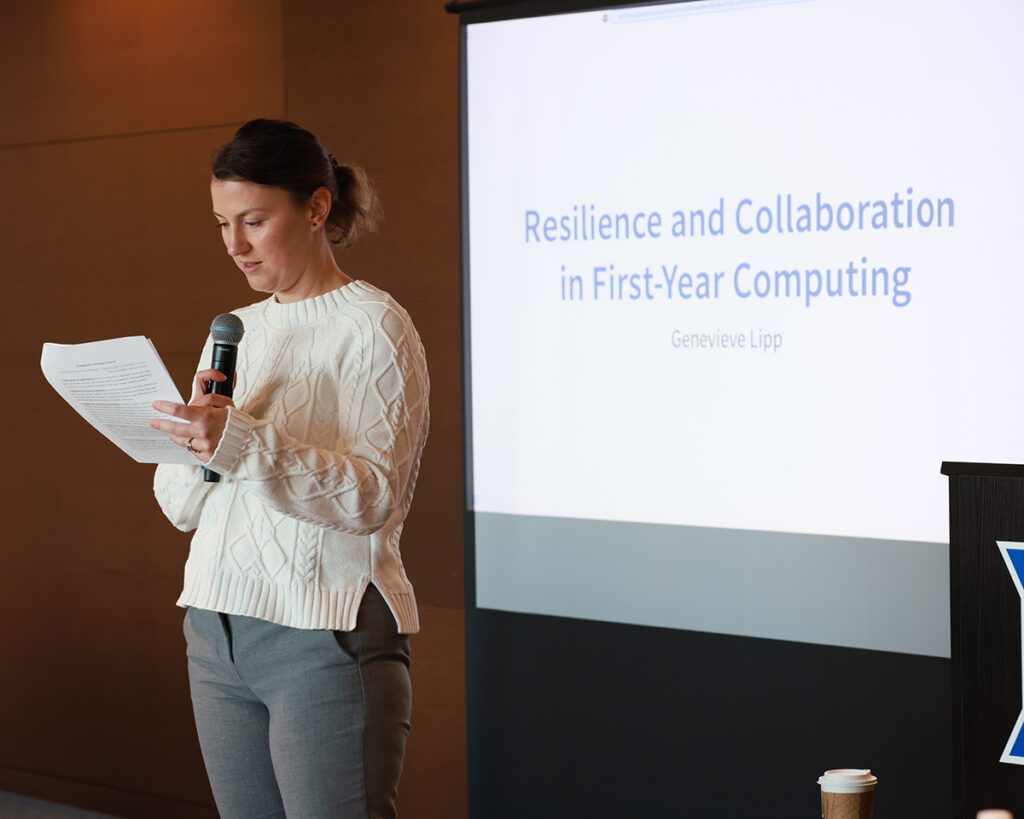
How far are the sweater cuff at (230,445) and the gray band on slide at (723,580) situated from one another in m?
1.54

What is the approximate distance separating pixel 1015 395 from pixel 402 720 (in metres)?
1.55

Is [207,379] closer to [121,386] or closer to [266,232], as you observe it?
[121,386]

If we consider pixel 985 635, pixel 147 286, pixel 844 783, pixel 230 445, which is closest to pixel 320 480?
pixel 230 445

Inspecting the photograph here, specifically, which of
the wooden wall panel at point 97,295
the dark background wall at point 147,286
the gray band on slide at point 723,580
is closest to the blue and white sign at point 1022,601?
the gray band on slide at point 723,580

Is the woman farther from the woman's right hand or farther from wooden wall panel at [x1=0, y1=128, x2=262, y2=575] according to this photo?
wooden wall panel at [x1=0, y1=128, x2=262, y2=575]

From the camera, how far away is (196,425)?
1.68 metres

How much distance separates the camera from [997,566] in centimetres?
164

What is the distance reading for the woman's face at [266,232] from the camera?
6.17 feet

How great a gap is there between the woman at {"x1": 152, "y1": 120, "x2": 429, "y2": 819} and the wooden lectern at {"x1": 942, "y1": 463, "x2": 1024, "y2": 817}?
2.87 ft

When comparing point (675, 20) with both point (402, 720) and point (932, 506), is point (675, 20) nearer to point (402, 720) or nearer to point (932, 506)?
point (932, 506)

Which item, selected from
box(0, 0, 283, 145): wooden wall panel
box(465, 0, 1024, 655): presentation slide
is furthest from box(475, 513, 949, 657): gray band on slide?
box(0, 0, 283, 145): wooden wall panel

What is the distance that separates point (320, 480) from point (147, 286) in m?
2.40

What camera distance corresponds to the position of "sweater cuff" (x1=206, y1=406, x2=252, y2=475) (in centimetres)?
169

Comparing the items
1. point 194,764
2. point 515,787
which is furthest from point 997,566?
point 194,764
